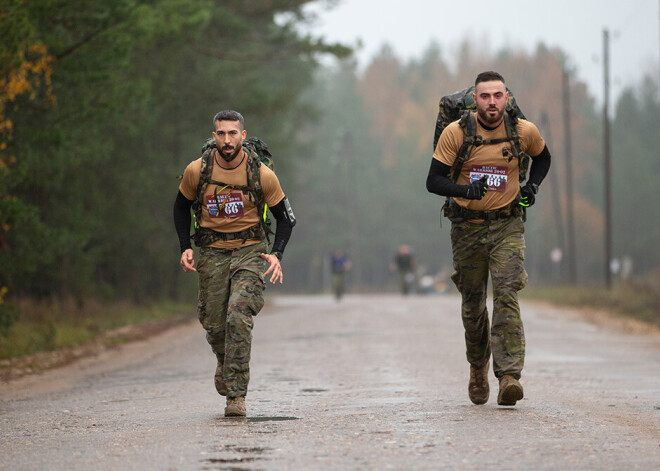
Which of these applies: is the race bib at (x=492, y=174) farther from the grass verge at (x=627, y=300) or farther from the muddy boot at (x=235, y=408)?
the grass verge at (x=627, y=300)

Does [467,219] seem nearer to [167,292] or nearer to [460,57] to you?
[167,292]

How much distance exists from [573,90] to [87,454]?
303 ft

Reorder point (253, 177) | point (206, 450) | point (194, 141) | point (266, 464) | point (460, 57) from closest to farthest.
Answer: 1. point (266, 464)
2. point (206, 450)
3. point (253, 177)
4. point (194, 141)
5. point (460, 57)

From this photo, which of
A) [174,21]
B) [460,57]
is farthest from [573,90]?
[174,21]

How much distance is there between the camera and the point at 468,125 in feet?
28.4

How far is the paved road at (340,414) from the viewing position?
21.5 ft

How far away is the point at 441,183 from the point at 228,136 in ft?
5.22

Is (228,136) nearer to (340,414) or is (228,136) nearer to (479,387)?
(340,414)

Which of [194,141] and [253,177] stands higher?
[194,141]

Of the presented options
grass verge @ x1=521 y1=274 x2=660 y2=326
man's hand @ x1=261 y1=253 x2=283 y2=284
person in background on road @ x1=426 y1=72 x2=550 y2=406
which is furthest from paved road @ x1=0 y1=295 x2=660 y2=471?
grass verge @ x1=521 y1=274 x2=660 y2=326

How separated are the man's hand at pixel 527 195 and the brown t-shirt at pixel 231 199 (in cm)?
179

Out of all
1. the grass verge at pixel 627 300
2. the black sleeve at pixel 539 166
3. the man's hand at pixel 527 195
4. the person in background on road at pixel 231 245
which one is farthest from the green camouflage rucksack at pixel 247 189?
the grass verge at pixel 627 300

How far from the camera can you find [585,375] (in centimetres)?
1247

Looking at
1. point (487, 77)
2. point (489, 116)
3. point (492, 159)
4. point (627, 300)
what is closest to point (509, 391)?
point (492, 159)
